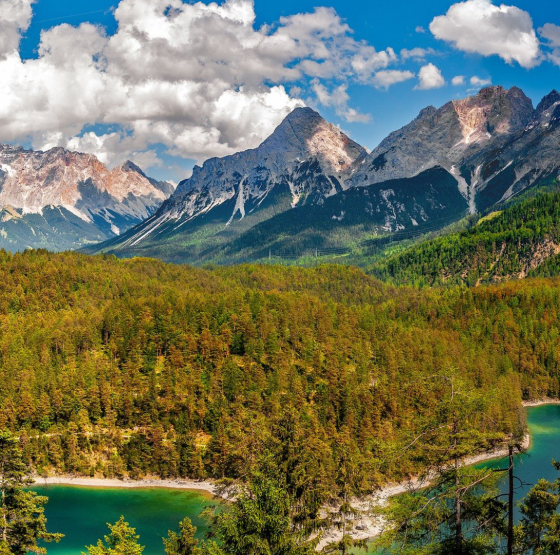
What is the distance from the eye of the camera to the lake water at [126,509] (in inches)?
2855

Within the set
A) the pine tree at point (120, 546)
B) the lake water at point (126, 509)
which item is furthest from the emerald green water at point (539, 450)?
the pine tree at point (120, 546)

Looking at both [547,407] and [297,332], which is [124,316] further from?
[547,407]

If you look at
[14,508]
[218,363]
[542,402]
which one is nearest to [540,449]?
[542,402]

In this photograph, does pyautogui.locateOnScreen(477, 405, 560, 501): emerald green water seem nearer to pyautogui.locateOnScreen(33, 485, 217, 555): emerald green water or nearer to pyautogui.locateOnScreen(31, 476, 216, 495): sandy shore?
pyautogui.locateOnScreen(33, 485, 217, 555): emerald green water

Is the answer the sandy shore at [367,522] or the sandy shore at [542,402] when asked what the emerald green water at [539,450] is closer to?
the sandy shore at [542,402]

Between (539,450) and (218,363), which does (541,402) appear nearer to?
(539,450)

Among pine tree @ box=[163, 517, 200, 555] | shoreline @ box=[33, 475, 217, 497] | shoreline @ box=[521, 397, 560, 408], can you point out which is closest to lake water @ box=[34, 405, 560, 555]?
shoreline @ box=[33, 475, 217, 497]

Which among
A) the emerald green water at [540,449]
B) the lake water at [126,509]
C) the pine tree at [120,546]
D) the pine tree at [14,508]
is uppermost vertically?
the pine tree at [14,508]

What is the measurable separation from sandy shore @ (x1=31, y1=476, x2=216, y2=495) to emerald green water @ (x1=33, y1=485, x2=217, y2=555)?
1208 mm

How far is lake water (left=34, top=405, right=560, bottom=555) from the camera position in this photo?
238 ft

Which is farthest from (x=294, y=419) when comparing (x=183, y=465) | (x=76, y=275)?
(x=76, y=275)

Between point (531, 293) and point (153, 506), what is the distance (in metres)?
132

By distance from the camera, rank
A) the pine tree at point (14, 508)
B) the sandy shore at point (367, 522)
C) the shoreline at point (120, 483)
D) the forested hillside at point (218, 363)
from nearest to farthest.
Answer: the pine tree at point (14, 508) < the sandy shore at point (367, 522) < the shoreline at point (120, 483) < the forested hillside at point (218, 363)

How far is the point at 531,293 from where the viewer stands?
6634 inches
